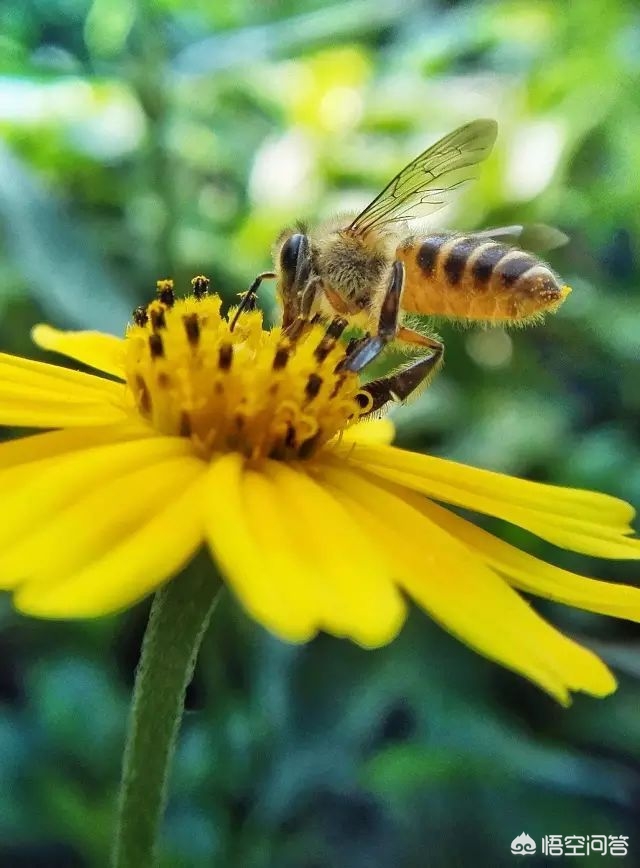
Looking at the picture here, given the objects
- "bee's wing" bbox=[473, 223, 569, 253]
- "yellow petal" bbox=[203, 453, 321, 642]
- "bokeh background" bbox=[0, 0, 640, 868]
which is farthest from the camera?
"bee's wing" bbox=[473, 223, 569, 253]

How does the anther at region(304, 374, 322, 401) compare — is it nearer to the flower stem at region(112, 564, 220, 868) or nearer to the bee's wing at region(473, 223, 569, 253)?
the flower stem at region(112, 564, 220, 868)

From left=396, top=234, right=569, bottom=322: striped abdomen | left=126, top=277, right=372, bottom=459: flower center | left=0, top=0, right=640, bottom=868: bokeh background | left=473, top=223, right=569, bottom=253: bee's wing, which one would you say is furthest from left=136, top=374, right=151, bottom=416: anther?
left=473, top=223, right=569, bottom=253: bee's wing

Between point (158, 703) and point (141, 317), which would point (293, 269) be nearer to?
point (141, 317)

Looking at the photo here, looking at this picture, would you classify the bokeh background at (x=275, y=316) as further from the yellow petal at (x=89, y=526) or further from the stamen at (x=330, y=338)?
the yellow petal at (x=89, y=526)

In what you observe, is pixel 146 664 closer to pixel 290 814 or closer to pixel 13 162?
pixel 290 814

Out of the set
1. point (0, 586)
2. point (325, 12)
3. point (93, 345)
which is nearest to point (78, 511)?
point (0, 586)

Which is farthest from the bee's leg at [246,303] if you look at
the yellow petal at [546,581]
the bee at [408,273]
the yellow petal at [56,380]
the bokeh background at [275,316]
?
the bokeh background at [275,316]

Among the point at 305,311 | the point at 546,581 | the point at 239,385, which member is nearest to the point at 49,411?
the point at 239,385
